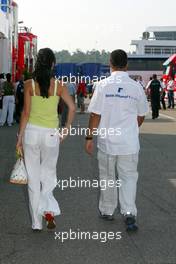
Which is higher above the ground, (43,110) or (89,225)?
(43,110)

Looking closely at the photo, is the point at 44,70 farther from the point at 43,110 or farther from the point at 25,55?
the point at 25,55

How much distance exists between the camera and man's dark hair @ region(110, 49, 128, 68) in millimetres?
7391

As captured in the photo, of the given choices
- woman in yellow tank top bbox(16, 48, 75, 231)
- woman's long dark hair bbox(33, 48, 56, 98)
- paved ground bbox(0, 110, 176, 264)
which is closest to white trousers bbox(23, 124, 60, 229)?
woman in yellow tank top bbox(16, 48, 75, 231)

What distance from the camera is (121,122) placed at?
23.9ft

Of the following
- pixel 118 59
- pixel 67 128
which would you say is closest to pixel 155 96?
pixel 118 59

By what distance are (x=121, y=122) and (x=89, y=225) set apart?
1222 mm

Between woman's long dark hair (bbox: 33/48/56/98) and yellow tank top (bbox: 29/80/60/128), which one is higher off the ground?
woman's long dark hair (bbox: 33/48/56/98)

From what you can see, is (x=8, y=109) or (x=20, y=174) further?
(x=8, y=109)

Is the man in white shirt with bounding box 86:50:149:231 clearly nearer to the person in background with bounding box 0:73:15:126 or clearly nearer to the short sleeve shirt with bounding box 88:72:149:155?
the short sleeve shirt with bounding box 88:72:149:155

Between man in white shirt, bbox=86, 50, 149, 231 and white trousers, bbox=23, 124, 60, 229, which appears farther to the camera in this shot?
man in white shirt, bbox=86, 50, 149, 231

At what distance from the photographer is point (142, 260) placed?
6.28m

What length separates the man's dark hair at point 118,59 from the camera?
7.39m

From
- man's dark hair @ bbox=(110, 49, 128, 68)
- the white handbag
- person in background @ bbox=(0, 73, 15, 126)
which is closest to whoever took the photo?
the white handbag

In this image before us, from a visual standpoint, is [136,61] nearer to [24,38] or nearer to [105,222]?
[24,38]
